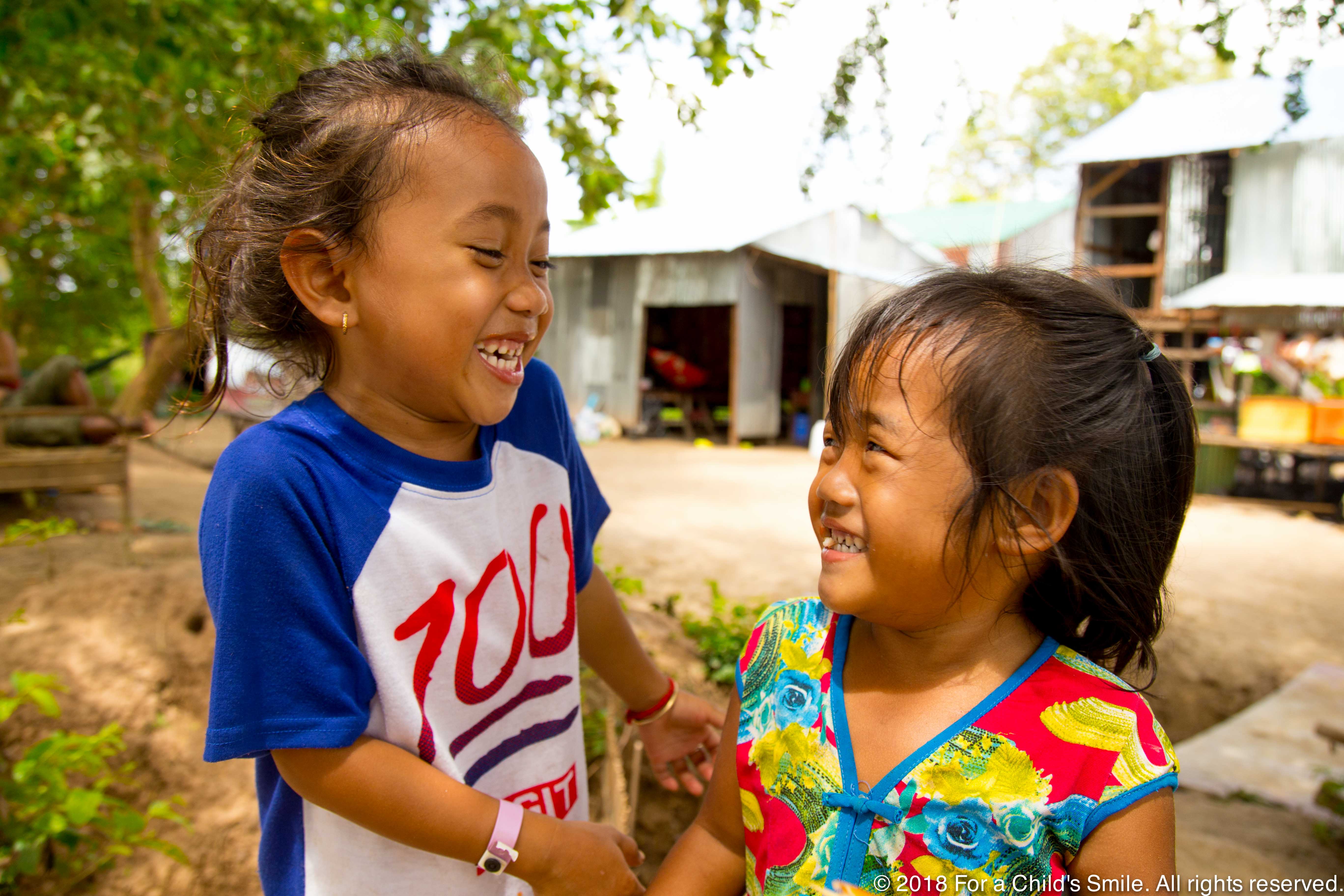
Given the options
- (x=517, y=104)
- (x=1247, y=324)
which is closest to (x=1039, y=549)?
(x=517, y=104)

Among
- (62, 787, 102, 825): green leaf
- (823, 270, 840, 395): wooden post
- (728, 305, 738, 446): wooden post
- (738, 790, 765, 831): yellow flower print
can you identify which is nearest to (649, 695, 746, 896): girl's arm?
(738, 790, 765, 831): yellow flower print

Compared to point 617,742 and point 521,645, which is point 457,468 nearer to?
point 521,645

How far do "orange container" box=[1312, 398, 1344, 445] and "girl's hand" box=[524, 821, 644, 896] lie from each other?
10.9 m

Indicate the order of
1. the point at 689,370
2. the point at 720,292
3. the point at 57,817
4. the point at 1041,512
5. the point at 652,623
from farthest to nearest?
the point at 689,370, the point at 720,292, the point at 652,623, the point at 57,817, the point at 1041,512

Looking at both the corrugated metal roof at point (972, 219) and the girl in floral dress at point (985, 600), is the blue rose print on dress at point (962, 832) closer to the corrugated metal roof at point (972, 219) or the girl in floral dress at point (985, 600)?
the girl in floral dress at point (985, 600)

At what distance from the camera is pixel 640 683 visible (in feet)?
4.95

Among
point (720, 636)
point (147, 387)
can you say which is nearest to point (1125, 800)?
point (720, 636)

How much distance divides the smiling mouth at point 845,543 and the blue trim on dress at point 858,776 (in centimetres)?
22

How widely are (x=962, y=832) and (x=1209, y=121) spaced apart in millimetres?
14524

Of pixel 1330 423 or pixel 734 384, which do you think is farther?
pixel 734 384

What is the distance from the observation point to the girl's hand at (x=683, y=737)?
155cm

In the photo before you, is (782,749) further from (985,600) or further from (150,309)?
(150,309)

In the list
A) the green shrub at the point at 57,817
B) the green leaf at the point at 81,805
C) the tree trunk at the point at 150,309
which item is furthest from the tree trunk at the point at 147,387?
the green leaf at the point at 81,805

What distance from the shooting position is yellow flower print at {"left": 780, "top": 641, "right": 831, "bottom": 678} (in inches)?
43.4
